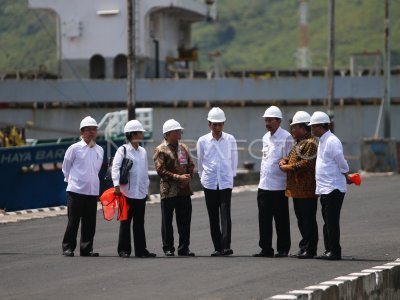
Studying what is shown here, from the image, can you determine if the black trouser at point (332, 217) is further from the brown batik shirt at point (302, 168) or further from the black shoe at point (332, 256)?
the brown batik shirt at point (302, 168)

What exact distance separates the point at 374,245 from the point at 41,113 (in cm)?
3941

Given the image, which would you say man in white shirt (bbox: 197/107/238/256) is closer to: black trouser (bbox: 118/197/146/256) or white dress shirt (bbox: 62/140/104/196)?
black trouser (bbox: 118/197/146/256)

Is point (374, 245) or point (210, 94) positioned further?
point (210, 94)

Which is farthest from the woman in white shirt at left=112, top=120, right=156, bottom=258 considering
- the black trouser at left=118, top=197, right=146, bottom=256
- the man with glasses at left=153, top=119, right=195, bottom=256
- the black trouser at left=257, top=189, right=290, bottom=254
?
the black trouser at left=257, top=189, right=290, bottom=254

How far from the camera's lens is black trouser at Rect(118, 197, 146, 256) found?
55.4ft

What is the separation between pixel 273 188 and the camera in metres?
16.8

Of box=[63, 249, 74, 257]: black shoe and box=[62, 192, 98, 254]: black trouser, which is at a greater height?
box=[62, 192, 98, 254]: black trouser

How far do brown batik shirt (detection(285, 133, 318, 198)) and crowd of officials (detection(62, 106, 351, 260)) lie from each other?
0.5 inches

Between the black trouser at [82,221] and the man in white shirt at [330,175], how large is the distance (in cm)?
307

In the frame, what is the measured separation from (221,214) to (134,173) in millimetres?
1242

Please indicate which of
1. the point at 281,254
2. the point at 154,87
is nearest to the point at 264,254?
the point at 281,254

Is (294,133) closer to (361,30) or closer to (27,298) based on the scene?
(27,298)

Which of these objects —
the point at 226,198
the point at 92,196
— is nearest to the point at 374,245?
the point at 226,198

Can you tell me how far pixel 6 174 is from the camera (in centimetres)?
2697
